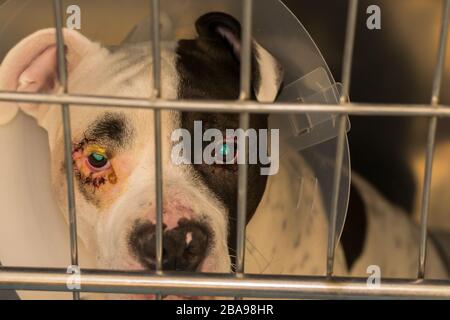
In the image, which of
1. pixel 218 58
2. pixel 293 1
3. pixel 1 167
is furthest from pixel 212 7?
pixel 1 167

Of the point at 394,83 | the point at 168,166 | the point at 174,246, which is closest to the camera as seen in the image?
the point at 174,246

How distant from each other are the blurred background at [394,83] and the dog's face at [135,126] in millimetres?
516

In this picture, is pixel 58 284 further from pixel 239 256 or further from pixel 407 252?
pixel 407 252

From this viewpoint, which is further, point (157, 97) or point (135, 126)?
point (135, 126)

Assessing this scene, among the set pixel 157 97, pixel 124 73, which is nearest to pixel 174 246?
pixel 157 97

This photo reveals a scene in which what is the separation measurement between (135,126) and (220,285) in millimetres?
441

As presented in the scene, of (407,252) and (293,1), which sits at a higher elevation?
(293,1)

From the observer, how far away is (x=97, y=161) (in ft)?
4.02

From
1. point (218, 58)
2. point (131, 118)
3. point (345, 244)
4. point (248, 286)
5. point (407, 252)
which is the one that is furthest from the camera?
point (407, 252)

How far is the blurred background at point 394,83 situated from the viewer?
1750mm

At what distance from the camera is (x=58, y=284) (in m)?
0.87

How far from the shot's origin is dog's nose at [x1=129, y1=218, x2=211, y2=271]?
993 mm

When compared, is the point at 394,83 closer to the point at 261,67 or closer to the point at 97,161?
the point at 261,67
